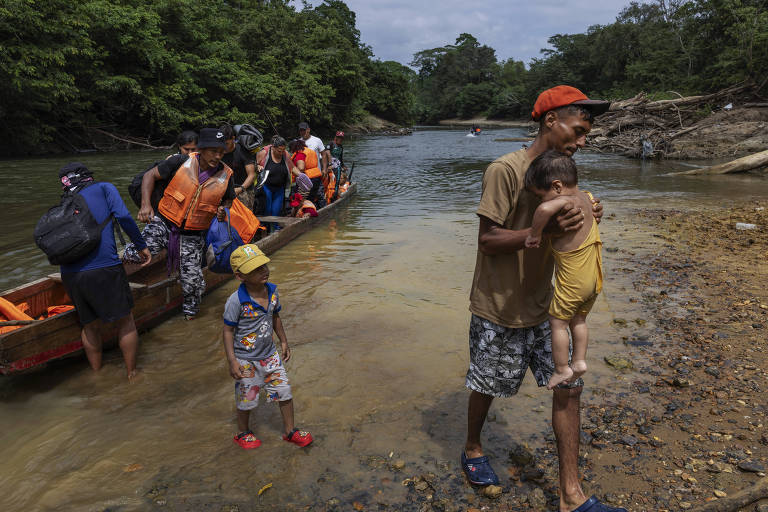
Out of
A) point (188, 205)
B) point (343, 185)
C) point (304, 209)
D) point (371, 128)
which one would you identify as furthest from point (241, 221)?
point (371, 128)

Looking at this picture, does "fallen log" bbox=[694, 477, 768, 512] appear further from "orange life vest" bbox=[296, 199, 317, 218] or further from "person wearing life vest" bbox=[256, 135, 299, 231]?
"orange life vest" bbox=[296, 199, 317, 218]

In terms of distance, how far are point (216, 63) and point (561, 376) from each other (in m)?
32.1

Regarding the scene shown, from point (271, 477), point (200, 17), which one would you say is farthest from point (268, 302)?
point (200, 17)

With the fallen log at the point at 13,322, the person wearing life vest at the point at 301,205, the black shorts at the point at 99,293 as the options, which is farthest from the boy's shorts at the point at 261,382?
the person wearing life vest at the point at 301,205

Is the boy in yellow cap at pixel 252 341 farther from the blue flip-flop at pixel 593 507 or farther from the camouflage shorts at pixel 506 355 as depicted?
the blue flip-flop at pixel 593 507

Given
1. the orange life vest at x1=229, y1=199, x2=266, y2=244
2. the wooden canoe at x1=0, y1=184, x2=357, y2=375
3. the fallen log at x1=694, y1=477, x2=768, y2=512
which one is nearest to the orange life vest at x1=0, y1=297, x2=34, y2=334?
the wooden canoe at x1=0, y1=184, x2=357, y2=375

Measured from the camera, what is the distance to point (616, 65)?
178 feet

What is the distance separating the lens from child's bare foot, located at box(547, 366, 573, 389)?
7.66 ft

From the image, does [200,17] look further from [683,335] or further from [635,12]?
[635,12]

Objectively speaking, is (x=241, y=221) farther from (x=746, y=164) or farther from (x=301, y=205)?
(x=746, y=164)

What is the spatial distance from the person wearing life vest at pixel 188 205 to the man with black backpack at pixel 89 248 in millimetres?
862

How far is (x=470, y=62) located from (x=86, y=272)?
101 m

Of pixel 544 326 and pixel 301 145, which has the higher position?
pixel 301 145

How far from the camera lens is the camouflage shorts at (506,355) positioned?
8.52ft
